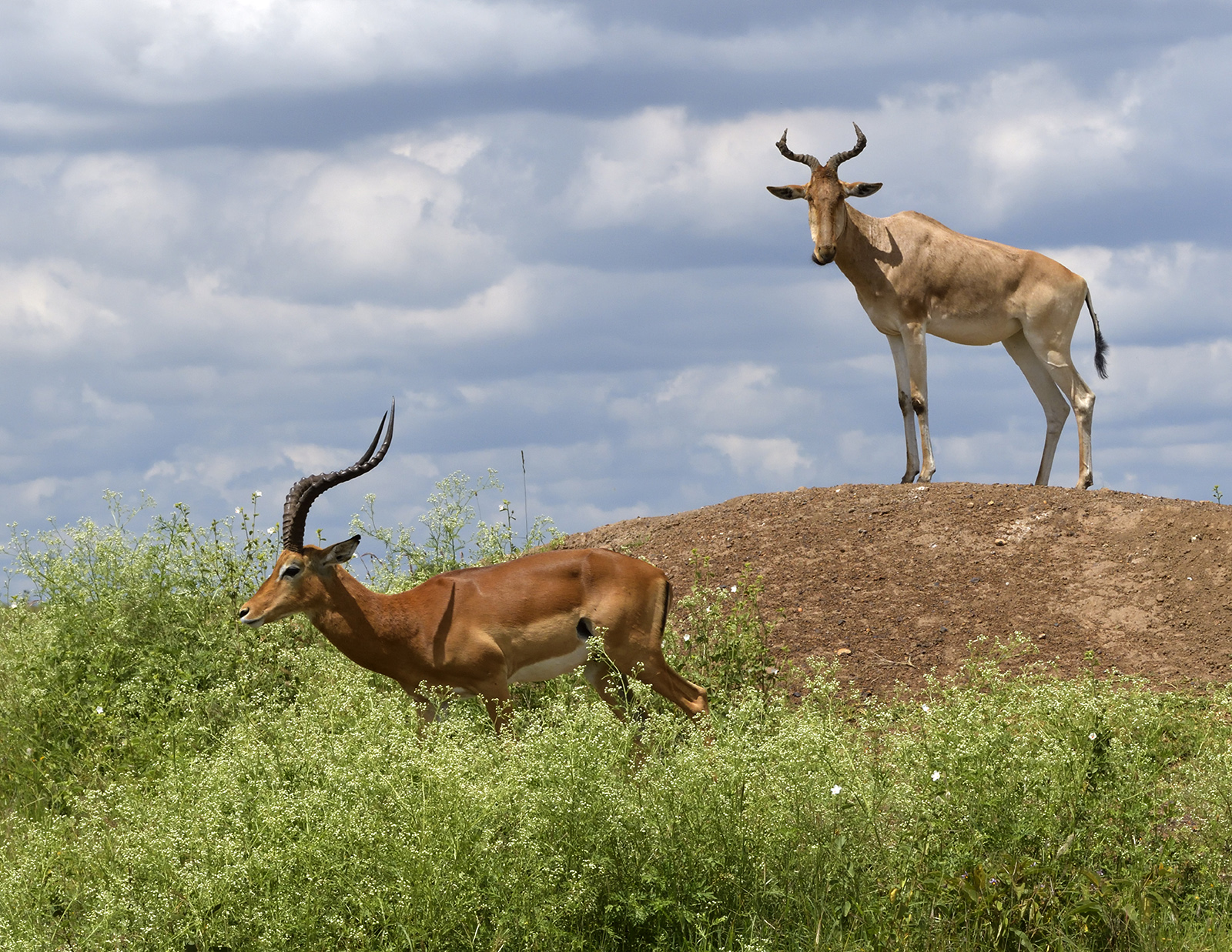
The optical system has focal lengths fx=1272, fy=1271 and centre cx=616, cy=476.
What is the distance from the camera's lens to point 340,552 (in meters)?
9.29

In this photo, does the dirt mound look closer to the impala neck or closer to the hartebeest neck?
the hartebeest neck

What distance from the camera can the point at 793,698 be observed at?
10.6 metres

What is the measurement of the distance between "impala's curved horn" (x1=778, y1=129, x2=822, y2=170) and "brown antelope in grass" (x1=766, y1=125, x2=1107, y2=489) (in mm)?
14

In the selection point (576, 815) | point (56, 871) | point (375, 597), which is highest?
point (375, 597)

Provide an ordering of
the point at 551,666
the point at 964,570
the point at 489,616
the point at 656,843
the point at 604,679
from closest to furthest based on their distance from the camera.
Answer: the point at 656,843
the point at 489,616
the point at 551,666
the point at 604,679
the point at 964,570

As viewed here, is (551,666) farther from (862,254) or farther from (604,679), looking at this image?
(862,254)

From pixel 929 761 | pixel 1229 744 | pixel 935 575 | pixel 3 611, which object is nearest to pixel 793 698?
pixel 935 575

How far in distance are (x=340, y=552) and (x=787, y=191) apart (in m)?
8.94

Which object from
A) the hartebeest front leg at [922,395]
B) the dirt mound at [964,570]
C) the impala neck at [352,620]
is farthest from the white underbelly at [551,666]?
the hartebeest front leg at [922,395]

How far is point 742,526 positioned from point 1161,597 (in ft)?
13.5

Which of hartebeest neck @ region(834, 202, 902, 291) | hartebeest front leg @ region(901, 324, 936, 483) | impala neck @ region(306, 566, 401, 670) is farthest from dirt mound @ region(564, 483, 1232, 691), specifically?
impala neck @ region(306, 566, 401, 670)

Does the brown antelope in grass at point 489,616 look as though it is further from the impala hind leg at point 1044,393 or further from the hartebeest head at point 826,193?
the impala hind leg at point 1044,393

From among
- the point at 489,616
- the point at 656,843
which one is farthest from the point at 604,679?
the point at 656,843

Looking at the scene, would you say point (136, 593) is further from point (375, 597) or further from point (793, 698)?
point (793, 698)
